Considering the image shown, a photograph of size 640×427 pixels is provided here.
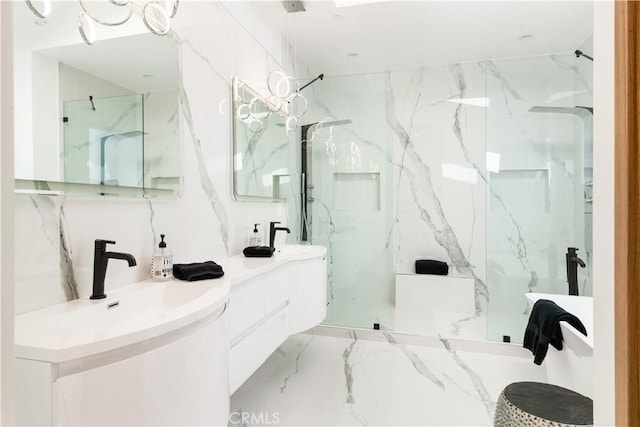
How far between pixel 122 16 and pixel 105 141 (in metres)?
0.54

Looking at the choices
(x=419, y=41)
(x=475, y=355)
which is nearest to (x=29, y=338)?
(x=475, y=355)

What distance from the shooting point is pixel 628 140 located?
0.43 m

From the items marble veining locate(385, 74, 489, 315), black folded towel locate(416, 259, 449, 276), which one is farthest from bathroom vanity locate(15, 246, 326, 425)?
marble veining locate(385, 74, 489, 315)

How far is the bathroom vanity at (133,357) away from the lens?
698 millimetres

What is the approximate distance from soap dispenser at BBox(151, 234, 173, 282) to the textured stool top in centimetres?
155

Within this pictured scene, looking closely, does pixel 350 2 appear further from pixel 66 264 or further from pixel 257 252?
pixel 66 264

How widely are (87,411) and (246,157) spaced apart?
1882mm

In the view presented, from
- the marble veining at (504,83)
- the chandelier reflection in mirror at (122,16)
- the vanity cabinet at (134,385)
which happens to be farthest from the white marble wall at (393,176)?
the vanity cabinet at (134,385)

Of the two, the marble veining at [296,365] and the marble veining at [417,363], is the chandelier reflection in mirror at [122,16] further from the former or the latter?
the marble veining at [417,363]

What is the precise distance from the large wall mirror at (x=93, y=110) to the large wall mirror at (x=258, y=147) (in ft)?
2.08

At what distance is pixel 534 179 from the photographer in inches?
132

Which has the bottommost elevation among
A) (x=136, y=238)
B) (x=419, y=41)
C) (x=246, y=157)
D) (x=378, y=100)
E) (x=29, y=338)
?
(x=29, y=338)

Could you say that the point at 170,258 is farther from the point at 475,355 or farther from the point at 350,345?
the point at 475,355

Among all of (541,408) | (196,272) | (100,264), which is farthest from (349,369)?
(100,264)
